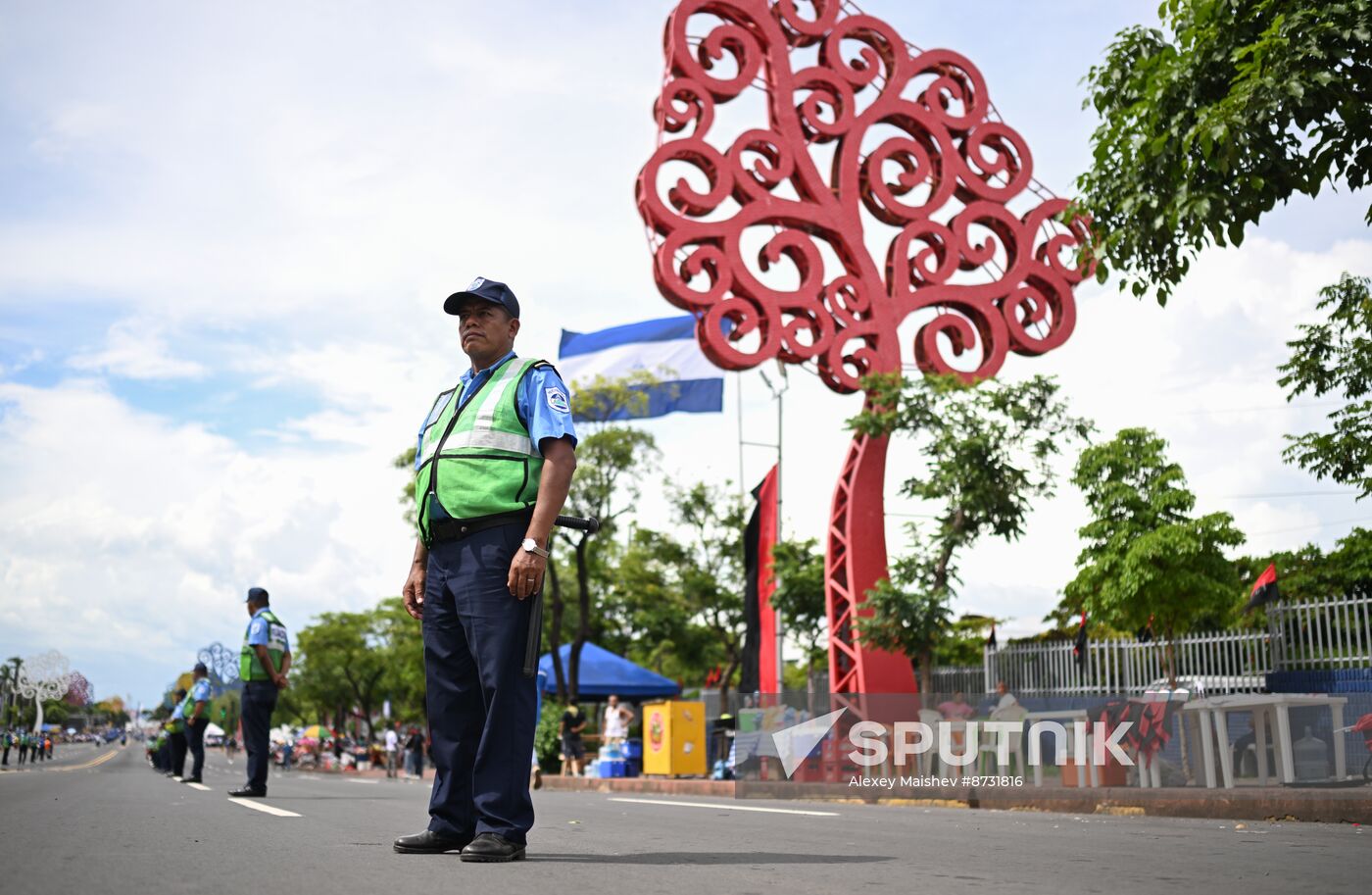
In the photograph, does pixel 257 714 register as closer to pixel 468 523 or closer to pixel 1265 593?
pixel 468 523

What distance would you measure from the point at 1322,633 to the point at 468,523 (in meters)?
12.1

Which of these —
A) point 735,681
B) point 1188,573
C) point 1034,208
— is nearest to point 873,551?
point 1188,573

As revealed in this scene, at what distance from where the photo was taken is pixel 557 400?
4969 millimetres

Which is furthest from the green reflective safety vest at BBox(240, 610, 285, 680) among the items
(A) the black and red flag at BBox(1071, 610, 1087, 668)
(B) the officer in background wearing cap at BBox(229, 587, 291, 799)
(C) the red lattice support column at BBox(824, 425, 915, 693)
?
(C) the red lattice support column at BBox(824, 425, 915, 693)

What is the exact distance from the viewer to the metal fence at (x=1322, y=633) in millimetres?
13805

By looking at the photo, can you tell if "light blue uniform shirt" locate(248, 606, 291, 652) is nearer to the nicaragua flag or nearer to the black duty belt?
the black duty belt

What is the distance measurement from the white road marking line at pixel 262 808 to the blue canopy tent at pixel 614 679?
940 inches

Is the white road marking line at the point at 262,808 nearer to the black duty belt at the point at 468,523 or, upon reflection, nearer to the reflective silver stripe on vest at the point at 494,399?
the black duty belt at the point at 468,523

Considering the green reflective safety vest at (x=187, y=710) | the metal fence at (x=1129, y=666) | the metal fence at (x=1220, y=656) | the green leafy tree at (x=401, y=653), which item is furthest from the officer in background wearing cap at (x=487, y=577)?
the green leafy tree at (x=401, y=653)

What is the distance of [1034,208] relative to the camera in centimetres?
2461

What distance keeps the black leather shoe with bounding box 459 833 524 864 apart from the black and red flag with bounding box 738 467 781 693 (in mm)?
18628

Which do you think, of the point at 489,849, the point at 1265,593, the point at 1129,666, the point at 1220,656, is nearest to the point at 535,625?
the point at 489,849

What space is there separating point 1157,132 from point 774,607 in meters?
14.2

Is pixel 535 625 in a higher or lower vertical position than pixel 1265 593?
lower
